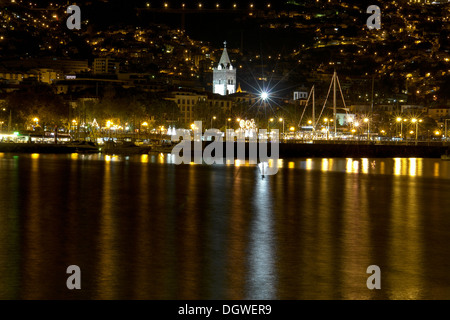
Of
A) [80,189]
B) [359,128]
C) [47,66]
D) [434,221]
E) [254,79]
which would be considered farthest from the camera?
[254,79]

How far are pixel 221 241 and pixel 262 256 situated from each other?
1228 mm

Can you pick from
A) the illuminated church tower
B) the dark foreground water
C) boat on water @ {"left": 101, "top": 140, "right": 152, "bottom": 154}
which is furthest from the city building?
the dark foreground water

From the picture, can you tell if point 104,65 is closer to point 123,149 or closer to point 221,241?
point 123,149

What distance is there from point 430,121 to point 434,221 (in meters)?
61.3

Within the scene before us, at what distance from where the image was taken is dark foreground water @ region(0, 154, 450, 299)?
7957mm

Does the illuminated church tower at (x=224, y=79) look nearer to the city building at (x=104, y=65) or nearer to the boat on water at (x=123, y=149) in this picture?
the city building at (x=104, y=65)

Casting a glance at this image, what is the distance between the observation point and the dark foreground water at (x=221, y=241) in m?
7.96

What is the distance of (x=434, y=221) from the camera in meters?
13.1

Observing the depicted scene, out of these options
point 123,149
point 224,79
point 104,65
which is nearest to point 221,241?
point 123,149

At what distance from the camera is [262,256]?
954 centimetres

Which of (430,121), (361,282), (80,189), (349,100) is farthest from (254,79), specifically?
(361,282)

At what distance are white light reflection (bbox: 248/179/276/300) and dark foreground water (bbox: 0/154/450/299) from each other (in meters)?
0.02

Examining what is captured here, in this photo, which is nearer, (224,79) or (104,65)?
(104,65)
